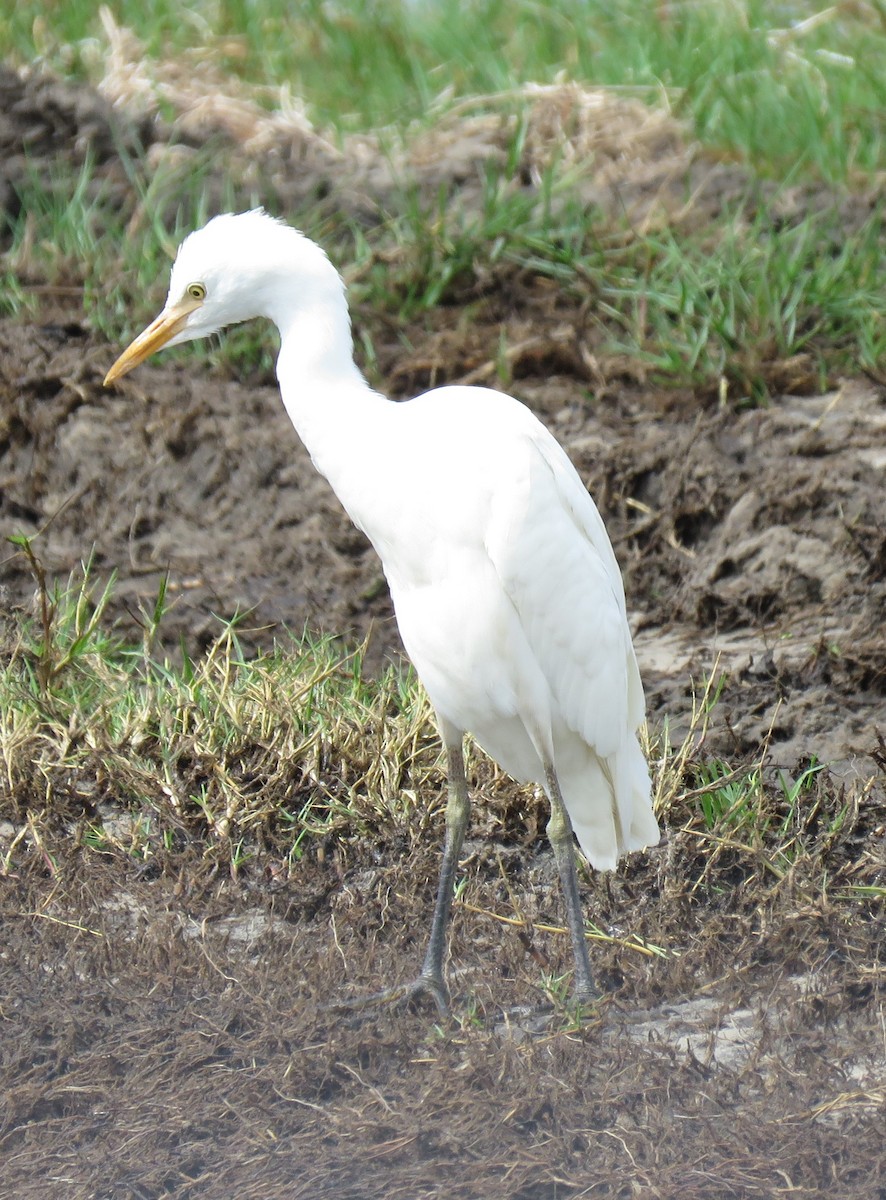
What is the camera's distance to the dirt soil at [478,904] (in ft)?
6.48

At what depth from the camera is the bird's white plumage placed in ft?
7.72

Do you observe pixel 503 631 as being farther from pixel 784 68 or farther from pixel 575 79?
pixel 784 68

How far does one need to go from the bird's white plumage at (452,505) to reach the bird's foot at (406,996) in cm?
45

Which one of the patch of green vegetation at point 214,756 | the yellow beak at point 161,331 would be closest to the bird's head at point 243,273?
the yellow beak at point 161,331

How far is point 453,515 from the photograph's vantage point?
2.34m

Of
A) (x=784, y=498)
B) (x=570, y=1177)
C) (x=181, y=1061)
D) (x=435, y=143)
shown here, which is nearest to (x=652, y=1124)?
(x=570, y=1177)

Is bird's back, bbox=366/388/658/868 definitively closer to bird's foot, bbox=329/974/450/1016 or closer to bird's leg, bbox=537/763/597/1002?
bird's leg, bbox=537/763/597/1002

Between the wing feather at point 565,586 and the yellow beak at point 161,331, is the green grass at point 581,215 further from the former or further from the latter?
the yellow beak at point 161,331

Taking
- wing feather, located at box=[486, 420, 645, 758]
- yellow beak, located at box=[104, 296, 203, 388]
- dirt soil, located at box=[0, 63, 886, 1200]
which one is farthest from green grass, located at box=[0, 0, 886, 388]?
yellow beak, located at box=[104, 296, 203, 388]

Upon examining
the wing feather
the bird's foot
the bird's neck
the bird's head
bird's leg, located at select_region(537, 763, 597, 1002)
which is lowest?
the bird's foot

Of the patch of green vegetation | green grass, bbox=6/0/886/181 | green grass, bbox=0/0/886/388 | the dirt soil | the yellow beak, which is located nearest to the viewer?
the dirt soil

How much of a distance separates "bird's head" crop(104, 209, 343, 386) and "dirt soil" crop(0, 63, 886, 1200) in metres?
1.13

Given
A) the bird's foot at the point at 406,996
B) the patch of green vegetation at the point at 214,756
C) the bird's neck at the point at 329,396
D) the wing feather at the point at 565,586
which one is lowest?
the patch of green vegetation at the point at 214,756

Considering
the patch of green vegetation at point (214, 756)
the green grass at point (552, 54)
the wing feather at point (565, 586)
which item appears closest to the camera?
the wing feather at point (565, 586)
